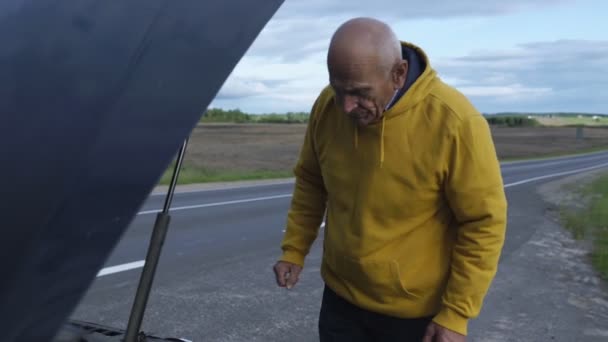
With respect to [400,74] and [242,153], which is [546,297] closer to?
[400,74]

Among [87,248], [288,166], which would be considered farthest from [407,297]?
[288,166]

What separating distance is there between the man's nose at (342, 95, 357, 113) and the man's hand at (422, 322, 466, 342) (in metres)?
0.74

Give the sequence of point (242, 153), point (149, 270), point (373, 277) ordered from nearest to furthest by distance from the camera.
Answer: point (149, 270) → point (373, 277) → point (242, 153)

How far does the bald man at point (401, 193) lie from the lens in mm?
2049

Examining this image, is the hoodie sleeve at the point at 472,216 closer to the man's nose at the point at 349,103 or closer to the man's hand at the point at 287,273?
the man's nose at the point at 349,103

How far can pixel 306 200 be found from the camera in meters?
2.69

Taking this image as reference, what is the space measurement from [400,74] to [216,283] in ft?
16.0

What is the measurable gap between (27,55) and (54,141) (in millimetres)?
132

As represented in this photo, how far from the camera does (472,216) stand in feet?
→ 7.04

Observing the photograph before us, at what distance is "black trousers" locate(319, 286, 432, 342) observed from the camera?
239 cm

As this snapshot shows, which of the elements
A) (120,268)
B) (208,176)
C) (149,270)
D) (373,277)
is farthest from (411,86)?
(208,176)

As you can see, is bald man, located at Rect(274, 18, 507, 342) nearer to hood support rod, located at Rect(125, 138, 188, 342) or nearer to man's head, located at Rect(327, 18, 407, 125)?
man's head, located at Rect(327, 18, 407, 125)

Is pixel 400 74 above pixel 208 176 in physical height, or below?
above

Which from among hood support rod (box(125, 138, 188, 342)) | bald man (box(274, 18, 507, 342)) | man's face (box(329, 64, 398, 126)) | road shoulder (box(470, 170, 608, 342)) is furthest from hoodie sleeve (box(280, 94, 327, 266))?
road shoulder (box(470, 170, 608, 342))
